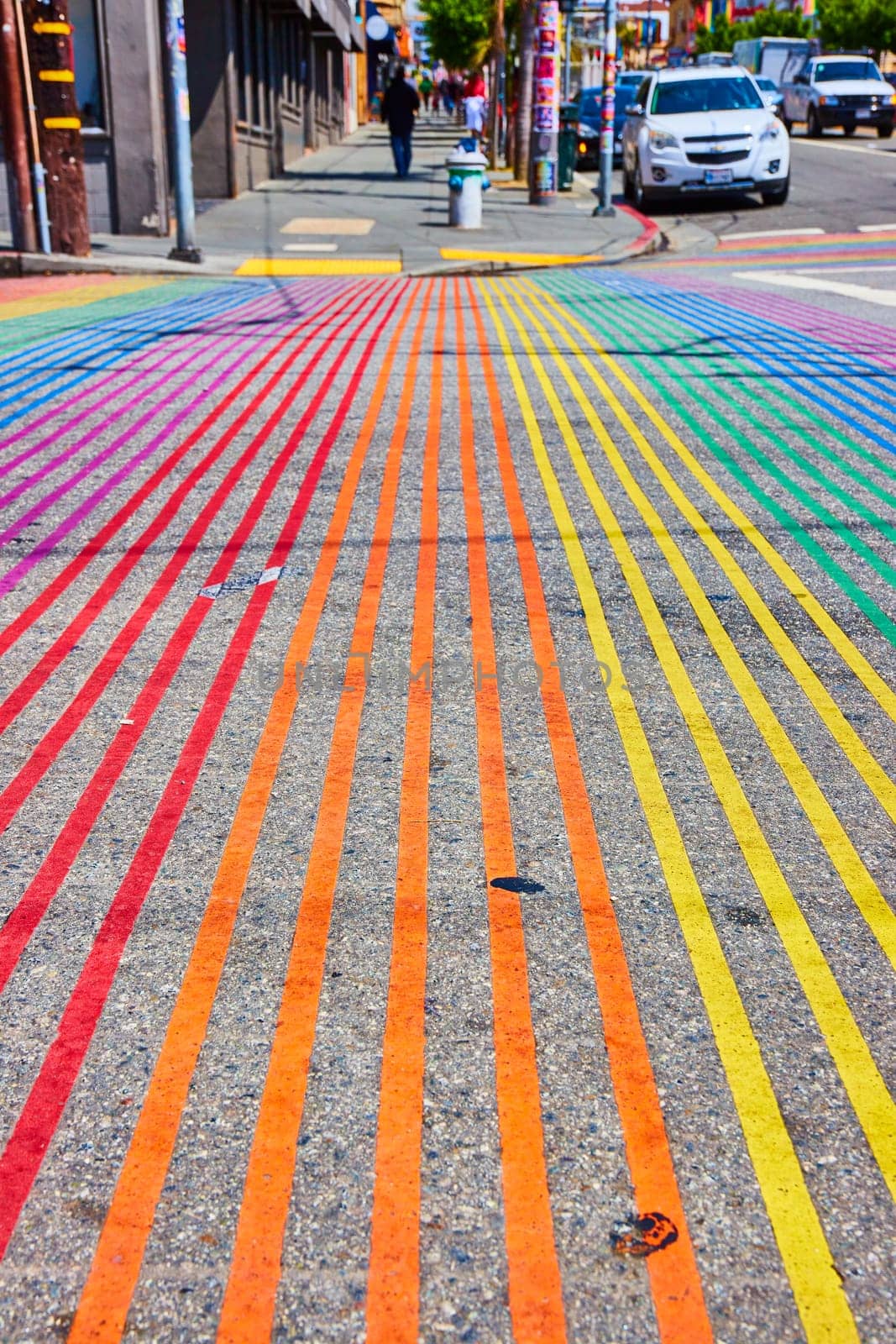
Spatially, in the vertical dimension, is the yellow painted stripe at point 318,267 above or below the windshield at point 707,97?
below

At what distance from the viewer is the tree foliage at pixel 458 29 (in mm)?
61109

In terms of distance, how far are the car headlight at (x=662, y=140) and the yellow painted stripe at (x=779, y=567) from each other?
13.5 meters

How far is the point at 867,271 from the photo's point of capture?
14.6m

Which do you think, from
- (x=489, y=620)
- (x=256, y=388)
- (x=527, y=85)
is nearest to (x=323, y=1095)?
(x=489, y=620)

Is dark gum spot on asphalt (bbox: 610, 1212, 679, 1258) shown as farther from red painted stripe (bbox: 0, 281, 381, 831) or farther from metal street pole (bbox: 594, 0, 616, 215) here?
metal street pole (bbox: 594, 0, 616, 215)

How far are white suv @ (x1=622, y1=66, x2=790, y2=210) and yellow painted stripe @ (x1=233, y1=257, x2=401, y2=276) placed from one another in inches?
260

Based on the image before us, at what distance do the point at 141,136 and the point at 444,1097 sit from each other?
17806mm

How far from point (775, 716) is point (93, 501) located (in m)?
3.46

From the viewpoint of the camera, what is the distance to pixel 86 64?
17.9 metres

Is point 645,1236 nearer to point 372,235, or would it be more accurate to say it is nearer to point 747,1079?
point 747,1079

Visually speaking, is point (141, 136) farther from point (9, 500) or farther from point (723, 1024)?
point (723, 1024)

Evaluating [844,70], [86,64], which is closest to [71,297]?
[86,64]

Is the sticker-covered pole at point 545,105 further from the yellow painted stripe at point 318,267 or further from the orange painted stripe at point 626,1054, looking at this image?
the orange painted stripe at point 626,1054

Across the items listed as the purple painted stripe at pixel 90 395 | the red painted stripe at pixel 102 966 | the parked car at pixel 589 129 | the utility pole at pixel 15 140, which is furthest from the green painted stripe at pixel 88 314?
the parked car at pixel 589 129
